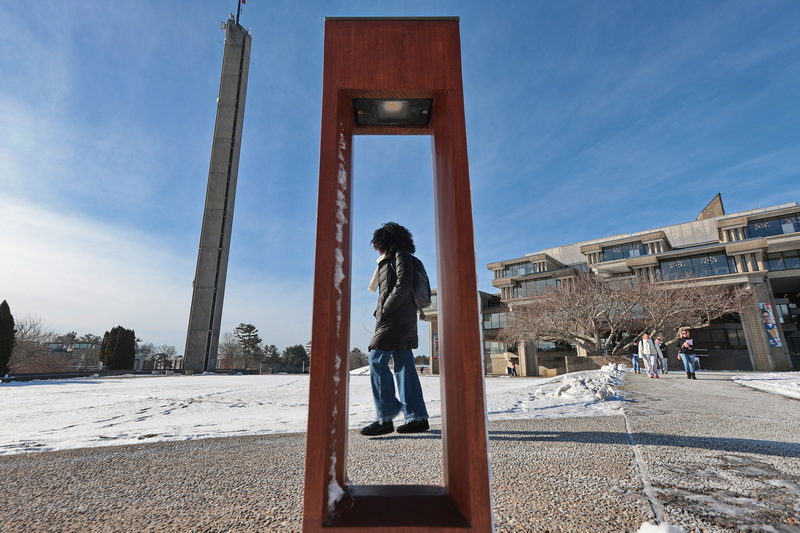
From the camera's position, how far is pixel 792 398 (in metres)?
4.87

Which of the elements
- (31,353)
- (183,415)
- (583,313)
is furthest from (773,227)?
(31,353)

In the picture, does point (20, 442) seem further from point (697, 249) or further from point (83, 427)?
point (697, 249)

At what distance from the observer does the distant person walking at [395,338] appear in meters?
2.48

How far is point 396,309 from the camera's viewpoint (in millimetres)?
2482

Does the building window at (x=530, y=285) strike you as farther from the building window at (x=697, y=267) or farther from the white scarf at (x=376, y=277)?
the white scarf at (x=376, y=277)

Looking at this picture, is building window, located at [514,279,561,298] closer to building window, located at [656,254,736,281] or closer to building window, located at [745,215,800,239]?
building window, located at [656,254,736,281]

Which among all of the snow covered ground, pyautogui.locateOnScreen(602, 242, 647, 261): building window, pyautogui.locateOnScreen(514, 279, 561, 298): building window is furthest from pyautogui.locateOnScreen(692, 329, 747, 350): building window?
the snow covered ground

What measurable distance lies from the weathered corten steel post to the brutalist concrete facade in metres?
24.2

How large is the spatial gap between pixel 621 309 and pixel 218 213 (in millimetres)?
23734

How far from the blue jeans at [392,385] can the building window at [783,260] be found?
27.7 meters

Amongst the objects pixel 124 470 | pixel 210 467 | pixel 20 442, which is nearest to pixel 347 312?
pixel 210 467

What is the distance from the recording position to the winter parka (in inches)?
96.9

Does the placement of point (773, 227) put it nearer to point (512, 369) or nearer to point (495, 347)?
point (512, 369)

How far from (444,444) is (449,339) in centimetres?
39
